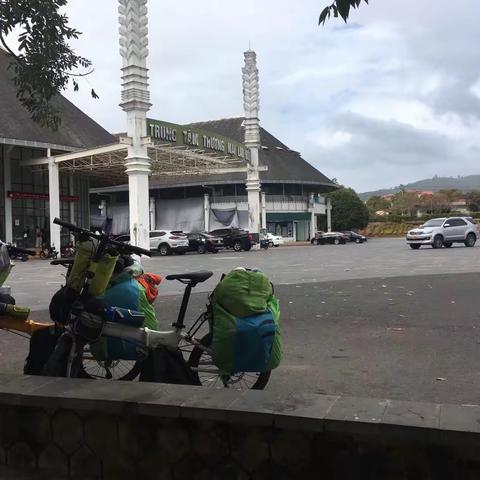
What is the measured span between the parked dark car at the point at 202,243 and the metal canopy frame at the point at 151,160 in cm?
474

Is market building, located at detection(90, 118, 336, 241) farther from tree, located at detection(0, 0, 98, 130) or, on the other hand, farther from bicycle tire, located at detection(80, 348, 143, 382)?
bicycle tire, located at detection(80, 348, 143, 382)

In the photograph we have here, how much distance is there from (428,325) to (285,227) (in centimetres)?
5101

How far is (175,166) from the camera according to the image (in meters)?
39.1

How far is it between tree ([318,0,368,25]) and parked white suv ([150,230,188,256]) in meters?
32.6

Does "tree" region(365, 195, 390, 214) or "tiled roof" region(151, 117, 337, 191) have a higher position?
"tiled roof" region(151, 117, 337, 191)

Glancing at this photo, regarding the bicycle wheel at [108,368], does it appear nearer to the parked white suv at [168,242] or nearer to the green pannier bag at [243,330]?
the green pannier bag at [243,330]

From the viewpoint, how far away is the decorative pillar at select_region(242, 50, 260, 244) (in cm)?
4000

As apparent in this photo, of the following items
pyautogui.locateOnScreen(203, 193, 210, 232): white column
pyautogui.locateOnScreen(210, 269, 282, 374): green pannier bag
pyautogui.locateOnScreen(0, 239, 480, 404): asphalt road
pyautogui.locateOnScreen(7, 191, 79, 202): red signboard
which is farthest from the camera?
pyautogui.locateOnScreen(203, 193, 210, 232): white column

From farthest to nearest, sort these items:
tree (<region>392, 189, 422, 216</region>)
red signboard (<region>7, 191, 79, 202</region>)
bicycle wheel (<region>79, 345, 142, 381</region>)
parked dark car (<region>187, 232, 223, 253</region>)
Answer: tree (<region>392, 189, 422, 216</region>), parked dark car (<region>187, 232, 223, 253</region>), red signboard (<region>7, 191, 79, 202</region>), bicycle wheel (<region>79, 345, 142, 381</region>)

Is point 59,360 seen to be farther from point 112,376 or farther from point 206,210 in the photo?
point 206,210

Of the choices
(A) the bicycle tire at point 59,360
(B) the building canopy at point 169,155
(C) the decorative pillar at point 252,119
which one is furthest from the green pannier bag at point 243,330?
(C) the decorative pillar at point 252,119

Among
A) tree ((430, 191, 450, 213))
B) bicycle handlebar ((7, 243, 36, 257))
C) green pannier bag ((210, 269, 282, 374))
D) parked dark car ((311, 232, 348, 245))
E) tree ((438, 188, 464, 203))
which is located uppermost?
tree ((438, 188, 464, 203))

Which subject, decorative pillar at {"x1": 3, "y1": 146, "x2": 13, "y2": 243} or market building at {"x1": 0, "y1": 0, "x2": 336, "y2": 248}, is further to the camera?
decorative pillar at {"x1": 3, "y1": 146, "x2": 13, "y2": 243}

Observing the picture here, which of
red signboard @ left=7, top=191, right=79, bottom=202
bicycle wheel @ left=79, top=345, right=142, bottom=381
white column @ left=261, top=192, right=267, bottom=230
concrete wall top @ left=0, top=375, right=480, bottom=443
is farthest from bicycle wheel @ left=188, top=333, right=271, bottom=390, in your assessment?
white column @ left=261, top=192, right=267, bottom=230
